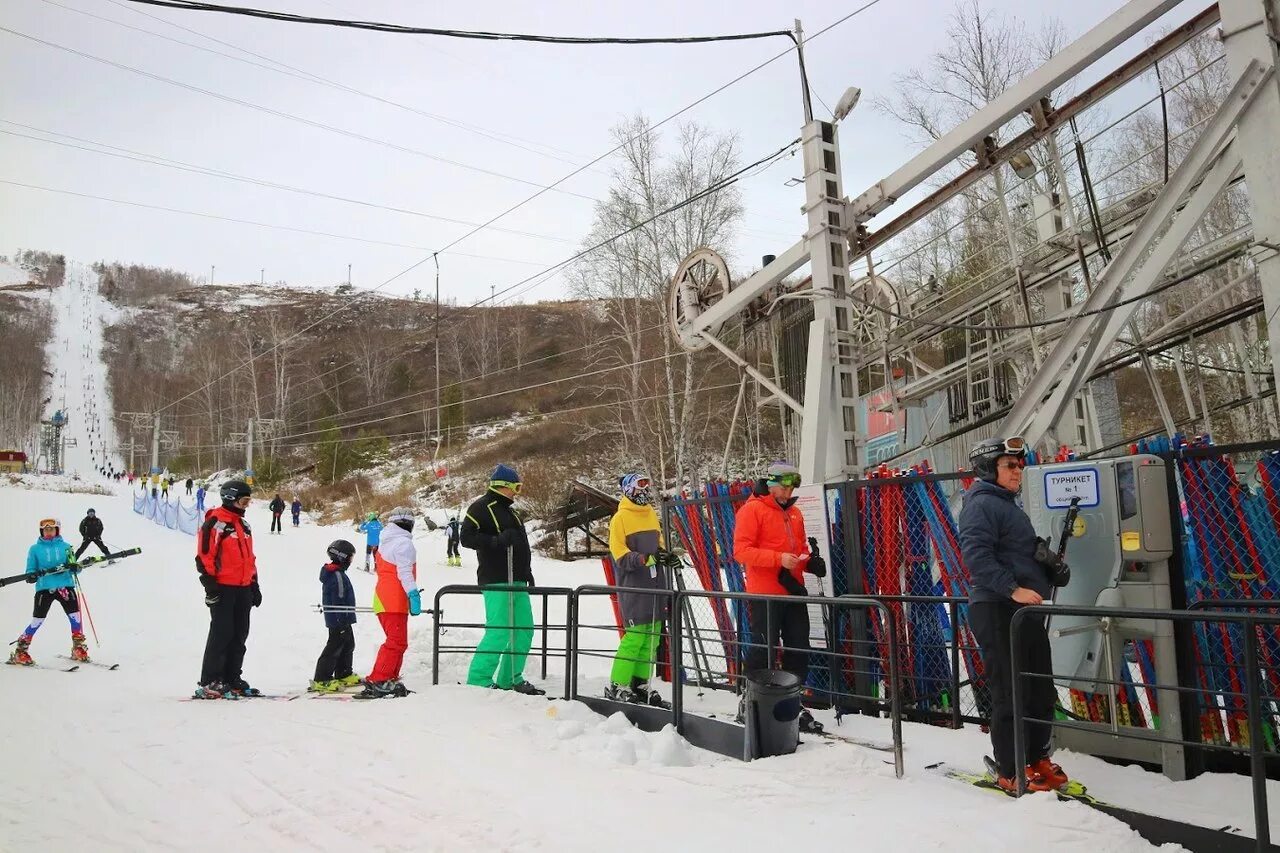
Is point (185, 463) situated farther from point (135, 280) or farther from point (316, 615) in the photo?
point (135, 280)

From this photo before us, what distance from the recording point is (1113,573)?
14.6ft

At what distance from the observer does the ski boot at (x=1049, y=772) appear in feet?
13.0

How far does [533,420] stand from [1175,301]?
32.7 metres

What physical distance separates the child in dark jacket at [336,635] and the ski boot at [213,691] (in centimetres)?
77

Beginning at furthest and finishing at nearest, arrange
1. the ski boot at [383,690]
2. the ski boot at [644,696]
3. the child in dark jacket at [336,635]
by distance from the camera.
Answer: the child in dark jacket at [336,635]
the ski boot at [383,690]
the ski boot at [644,696]

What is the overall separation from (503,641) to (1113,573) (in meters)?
4.71

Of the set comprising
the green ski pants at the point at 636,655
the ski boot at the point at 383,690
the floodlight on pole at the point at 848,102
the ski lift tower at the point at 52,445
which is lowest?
the ski boot at the point at 383,690

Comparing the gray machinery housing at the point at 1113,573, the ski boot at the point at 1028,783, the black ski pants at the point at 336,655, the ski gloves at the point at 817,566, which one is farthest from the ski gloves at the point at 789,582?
the black ski pants at the point at 336,655

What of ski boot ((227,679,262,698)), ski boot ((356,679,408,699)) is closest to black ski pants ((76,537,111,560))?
ski boot ((227,679,262,698))

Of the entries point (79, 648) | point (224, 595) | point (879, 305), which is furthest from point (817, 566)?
point (79, 648)

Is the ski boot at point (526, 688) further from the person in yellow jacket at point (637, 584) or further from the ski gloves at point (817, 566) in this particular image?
the ski gloves at point (817, 566)

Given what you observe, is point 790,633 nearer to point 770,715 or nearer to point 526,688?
point 770,715

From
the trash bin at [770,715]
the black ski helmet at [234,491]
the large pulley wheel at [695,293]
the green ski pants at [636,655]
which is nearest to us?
the trash bin at [770,715]

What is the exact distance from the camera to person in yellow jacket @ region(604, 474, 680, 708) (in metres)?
6.30
